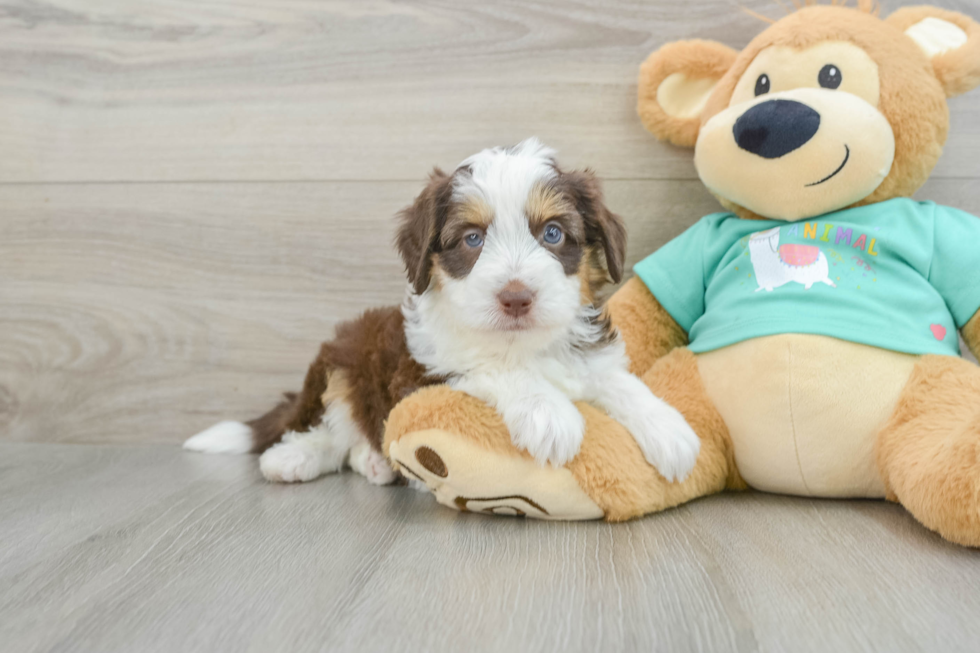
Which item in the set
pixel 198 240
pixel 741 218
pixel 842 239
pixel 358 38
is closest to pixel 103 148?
pixel 198 240

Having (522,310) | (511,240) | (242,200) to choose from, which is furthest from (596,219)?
(242,200)

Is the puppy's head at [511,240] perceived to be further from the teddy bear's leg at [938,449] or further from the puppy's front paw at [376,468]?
the teddy bear's leg at [938,449]

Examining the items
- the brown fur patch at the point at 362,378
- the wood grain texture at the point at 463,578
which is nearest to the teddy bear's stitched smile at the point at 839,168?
the wood grain texture at the point at 463,578

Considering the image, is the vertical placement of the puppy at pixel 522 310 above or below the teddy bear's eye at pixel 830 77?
below

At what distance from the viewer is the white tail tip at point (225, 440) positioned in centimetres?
230

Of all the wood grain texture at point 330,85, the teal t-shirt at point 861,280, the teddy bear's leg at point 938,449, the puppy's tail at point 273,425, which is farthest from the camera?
the wood grain texture at point 330,85

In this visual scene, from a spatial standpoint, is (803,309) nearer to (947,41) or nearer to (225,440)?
(947,41)

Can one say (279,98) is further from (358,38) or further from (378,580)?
(378,580)

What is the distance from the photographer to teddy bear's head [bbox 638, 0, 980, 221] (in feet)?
5.47

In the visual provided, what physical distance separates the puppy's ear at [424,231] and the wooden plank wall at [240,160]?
27.8 inches

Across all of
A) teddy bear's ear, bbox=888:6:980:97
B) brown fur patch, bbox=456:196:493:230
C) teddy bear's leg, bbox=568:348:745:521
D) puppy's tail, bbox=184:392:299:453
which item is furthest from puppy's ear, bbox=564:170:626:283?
puppy's tail, bbox=184:392:299:453

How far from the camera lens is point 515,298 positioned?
4.58ft

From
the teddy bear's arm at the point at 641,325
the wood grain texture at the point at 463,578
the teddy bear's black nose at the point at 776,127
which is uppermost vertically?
the teddy bear's black nose at the point at 776,127

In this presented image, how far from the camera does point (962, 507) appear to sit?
127 centimetres
